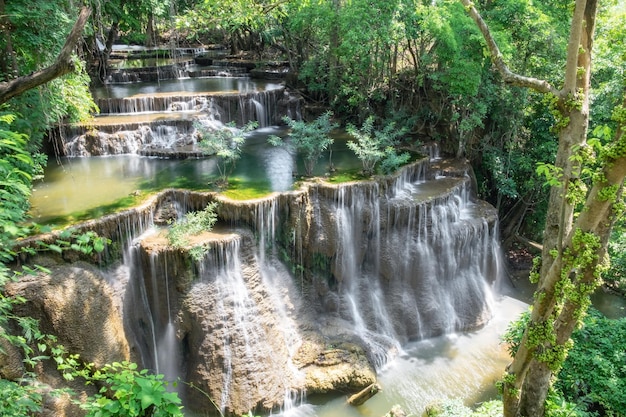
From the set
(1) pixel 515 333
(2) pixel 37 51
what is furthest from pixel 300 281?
(2) pixel 37 51

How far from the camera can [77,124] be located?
12.8 metres

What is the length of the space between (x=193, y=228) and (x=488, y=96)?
8630mm

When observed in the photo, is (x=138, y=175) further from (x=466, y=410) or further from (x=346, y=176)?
(x=466, y=410)

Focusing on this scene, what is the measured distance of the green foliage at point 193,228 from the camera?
8656mm

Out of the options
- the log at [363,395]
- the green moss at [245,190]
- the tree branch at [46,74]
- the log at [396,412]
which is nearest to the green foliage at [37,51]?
the green moss at [245,190]

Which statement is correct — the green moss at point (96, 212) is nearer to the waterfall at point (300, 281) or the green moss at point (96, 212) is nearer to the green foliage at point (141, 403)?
the waterfall at point (300, 281)

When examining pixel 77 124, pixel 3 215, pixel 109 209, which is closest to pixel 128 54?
pixel 77 124

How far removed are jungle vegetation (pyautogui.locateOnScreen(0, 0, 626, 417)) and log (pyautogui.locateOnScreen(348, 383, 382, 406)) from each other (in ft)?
10.7

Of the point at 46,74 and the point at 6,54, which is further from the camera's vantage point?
the point at 6,54

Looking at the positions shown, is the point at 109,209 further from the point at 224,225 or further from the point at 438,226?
the point at 438,226

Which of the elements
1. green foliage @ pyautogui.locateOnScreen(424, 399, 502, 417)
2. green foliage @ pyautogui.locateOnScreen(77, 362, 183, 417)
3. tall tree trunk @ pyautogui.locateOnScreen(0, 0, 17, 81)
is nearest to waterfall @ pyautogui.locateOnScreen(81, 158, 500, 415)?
green foliage @ pyautogui.locateOnScreen(424, 399, 502, 417)

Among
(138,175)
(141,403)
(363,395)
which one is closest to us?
(141,403)

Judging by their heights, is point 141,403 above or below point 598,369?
above

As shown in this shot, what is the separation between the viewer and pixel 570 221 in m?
5.50
